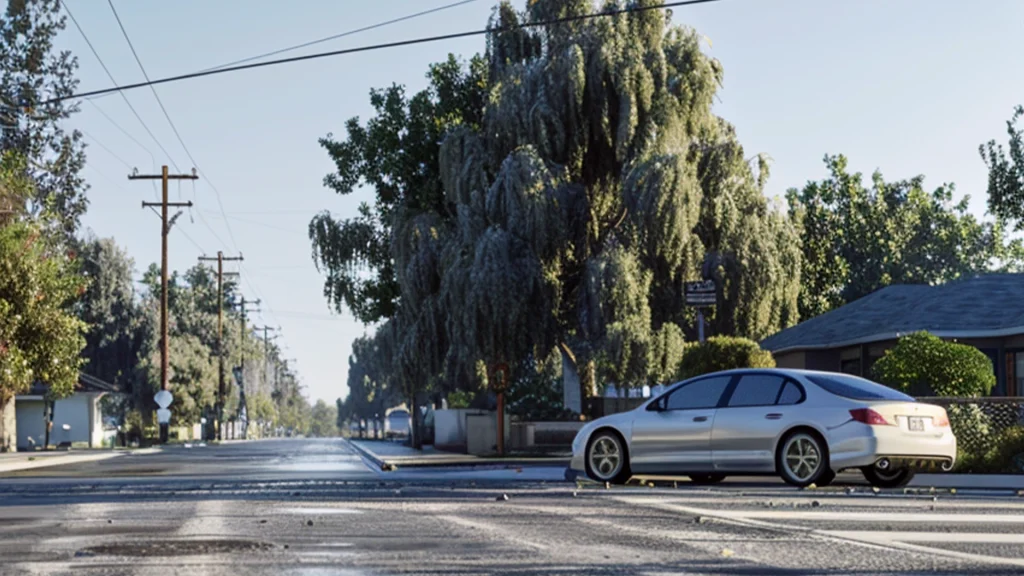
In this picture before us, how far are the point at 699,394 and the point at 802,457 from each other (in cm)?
176

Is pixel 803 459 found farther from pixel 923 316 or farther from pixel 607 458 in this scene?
pixel 923 316

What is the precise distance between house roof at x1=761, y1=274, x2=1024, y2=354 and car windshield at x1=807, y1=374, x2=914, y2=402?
14.8 metres

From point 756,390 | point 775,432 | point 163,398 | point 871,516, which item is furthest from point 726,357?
point 163,398

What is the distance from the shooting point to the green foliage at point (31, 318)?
41531mm

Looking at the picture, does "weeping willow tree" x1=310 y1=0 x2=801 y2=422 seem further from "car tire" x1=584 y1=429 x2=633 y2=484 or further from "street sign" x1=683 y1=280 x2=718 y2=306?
"car tire" x1=584 y1=429 x2=633 y2=484

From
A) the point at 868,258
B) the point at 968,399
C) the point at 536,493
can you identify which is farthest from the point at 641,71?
the point at 868,258

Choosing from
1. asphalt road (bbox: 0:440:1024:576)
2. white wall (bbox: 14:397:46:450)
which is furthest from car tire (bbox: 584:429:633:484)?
white wall (bbox: 14:397:46:450)

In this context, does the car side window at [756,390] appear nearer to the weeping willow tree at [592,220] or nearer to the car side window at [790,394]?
the car side window at [790,394]

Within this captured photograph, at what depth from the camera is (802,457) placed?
58.1ft

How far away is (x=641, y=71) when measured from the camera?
3862cm

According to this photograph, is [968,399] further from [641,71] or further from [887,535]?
[641,71]

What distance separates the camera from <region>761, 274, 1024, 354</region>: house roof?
3341 cm

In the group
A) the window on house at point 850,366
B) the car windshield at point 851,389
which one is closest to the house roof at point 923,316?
the window on house at point 850,366

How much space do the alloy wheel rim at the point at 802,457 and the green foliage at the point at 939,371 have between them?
7.88m
